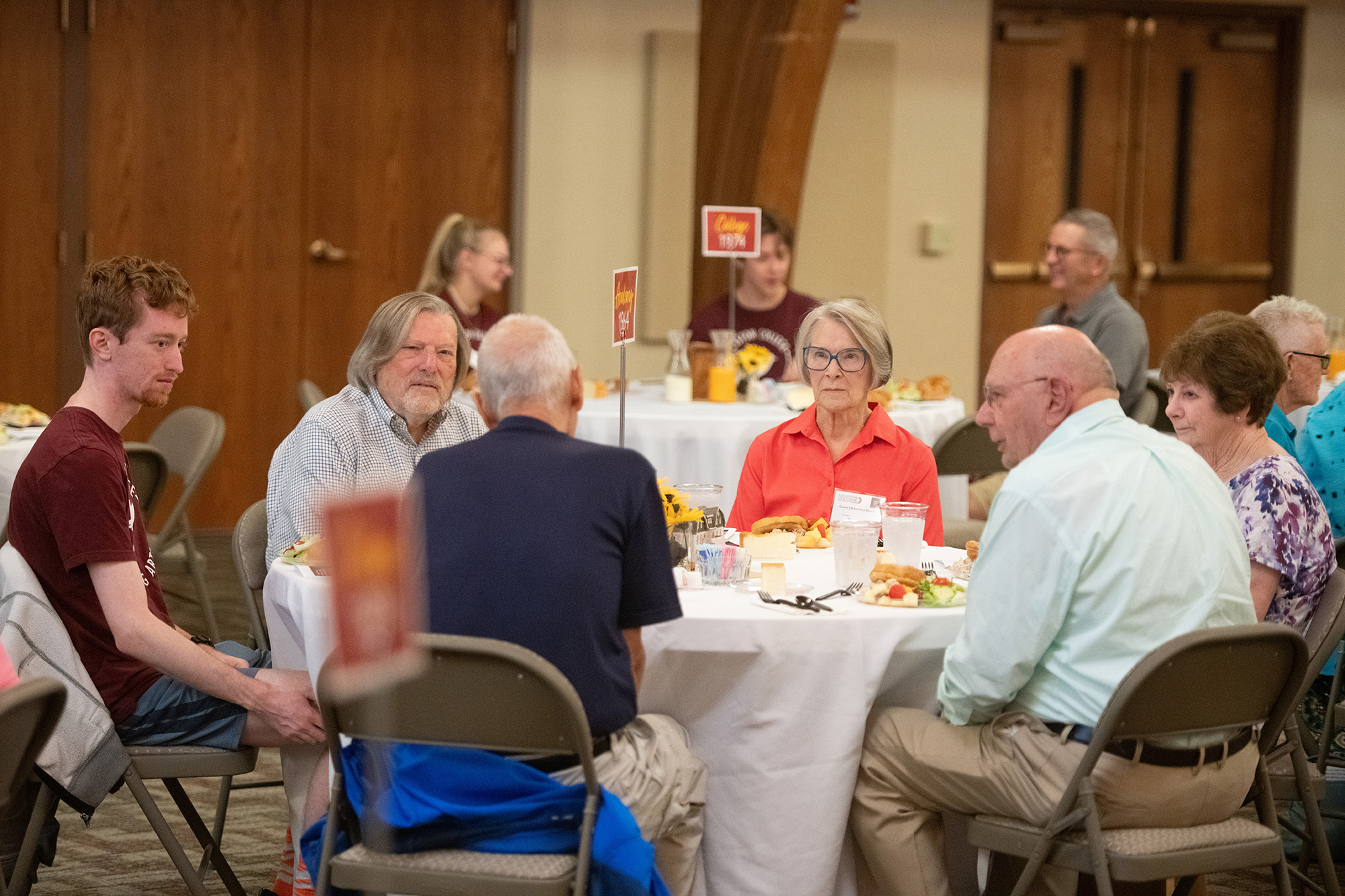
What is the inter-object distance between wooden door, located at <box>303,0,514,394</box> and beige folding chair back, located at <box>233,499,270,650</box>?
447 cm

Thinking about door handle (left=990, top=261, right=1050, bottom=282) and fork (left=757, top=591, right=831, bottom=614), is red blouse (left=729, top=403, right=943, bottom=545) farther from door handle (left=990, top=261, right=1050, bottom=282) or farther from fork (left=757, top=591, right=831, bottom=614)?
door handle (left=990, top=261, right=1050, bottom=282)

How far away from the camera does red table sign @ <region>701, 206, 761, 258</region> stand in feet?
15.9

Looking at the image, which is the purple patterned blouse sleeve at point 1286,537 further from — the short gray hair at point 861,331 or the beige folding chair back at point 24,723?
the beige folding chair back at point 24,723

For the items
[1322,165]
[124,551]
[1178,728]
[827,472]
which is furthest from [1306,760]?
[1322,165]

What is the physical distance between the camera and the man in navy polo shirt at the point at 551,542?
2.13m

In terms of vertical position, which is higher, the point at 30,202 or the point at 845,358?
the point at 30,202

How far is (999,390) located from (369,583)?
1.62 metres

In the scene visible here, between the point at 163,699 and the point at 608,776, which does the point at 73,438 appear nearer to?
the point at 163,699

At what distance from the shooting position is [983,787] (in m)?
2.39

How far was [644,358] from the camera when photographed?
312 inches

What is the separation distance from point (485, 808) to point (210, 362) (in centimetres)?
567

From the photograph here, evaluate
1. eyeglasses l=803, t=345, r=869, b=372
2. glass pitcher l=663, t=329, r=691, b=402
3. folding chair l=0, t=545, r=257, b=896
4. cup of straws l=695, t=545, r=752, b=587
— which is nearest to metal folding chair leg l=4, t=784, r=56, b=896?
folding chair l=0, t=545, r=257, b=896

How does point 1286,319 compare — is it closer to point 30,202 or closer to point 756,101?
point 756,101

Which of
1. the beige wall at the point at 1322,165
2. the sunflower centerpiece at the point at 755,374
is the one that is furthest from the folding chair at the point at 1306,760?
the beige wall at the point at 1322,165
